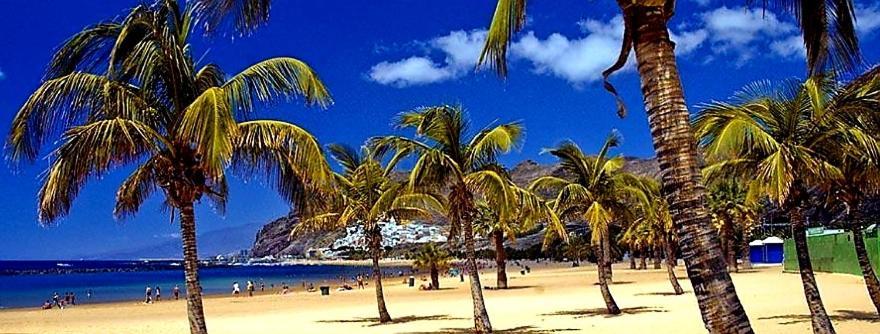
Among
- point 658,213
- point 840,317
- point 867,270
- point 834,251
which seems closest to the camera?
point 867,270

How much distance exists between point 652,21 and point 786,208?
8.47 meters

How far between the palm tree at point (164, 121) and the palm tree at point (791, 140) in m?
6.22

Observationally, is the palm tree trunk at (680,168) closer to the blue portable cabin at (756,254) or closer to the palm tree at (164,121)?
the palm tree at (164,121)

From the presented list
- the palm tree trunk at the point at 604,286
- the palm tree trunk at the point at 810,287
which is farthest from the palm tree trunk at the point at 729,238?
the palm tree trunk at the point at 810,287

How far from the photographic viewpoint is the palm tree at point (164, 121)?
10.3 meters

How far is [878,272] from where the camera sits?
27500 millimetres

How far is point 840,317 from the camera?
17.7 metres

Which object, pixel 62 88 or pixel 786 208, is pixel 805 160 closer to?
pixel 786 208

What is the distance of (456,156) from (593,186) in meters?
5.92

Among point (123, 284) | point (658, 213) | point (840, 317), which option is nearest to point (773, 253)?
point (658, 213)

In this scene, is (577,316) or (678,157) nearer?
(678,157)

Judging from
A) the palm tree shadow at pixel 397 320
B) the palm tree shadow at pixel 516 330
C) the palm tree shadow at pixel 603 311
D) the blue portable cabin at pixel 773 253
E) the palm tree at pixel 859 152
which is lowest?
the palm tree shadow at pixel 516 330

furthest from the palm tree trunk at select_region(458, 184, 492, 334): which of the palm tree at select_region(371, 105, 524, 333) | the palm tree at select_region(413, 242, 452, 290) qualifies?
the palm tree at select_region(413, 242, 452, 290)

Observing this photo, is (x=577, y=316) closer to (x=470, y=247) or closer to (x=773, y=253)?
(x=470, y=247)
